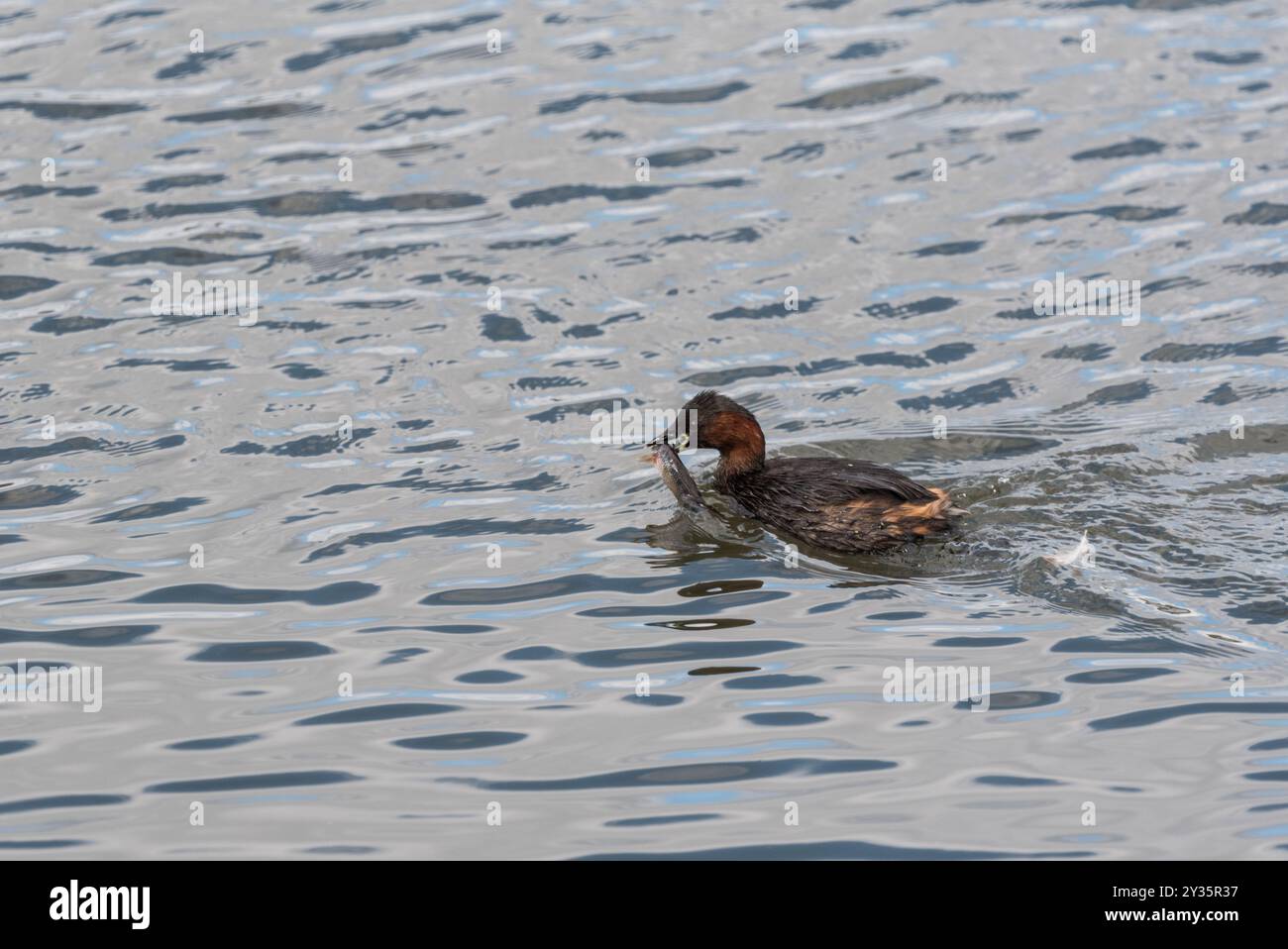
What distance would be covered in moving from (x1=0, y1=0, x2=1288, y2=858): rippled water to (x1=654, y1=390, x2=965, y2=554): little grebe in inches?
7.2

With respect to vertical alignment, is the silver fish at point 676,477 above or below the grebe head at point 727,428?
below

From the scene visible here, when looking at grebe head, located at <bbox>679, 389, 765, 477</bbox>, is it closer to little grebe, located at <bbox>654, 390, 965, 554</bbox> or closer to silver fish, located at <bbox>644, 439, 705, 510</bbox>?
little grebe, located at <bbox>654, 390, 965, 554</bbox>

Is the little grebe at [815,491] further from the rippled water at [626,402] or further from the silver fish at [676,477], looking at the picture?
the rippled water at [626,402]

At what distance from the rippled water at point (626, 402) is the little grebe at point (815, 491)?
0.18 m

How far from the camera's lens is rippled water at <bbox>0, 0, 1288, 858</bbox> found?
788 cm

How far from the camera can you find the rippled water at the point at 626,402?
7883 mm

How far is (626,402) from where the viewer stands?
40.6 ft

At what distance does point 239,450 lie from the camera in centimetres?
1172

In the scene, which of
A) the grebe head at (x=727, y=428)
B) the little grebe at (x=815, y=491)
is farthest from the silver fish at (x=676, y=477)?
the grebe head at (x=727, y=428)

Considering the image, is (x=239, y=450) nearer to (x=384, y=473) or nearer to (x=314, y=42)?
(x=384, y=473)

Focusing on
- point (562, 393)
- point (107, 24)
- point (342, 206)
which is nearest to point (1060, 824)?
point (562, 393)

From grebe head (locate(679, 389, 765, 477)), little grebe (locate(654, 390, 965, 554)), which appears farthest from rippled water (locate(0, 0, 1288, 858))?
grebe head (locate(679, 389, 765, 477))

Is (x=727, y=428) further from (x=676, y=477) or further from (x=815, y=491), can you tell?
(x=815, y=491)

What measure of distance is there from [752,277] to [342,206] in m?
3.95
